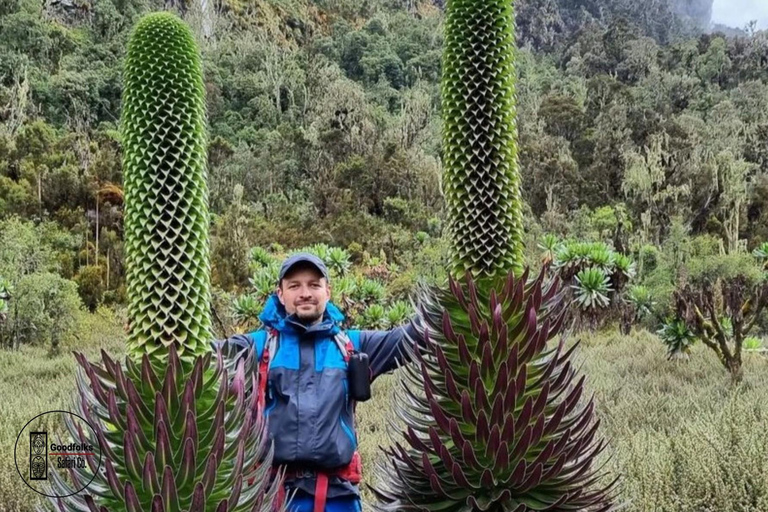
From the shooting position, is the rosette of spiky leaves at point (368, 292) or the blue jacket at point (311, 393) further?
the rosette of spiky leaves at point (368, 292)

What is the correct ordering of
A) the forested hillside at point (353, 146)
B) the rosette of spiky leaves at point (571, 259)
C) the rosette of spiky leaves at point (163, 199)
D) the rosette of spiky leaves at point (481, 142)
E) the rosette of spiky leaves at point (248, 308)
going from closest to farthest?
the rosette of spiky leaves at point (163, 199) → the rosette of spiky leaves at point (481, 142) → the rosette of spiky leaves at point (248, 308) → the rosette of spiky leaves at point (571, 259) → the forested hillside at point (353, 146)

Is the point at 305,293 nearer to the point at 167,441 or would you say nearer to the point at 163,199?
the point at 163,199

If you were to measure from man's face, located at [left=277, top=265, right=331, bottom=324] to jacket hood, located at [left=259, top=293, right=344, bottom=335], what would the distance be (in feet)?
0.13

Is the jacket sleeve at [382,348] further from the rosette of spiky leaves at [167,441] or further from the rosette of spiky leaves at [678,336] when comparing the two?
the rosette of spiky leaves at [678,336]

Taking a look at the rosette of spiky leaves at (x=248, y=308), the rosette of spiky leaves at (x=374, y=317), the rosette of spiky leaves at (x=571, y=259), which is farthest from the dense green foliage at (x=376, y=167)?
the rosette of spiky leaves at (x=571, y=259)

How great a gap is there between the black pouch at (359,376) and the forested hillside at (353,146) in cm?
1719

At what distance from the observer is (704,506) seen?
556 cm

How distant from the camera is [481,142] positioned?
274cm

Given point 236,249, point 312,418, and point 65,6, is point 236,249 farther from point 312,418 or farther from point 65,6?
point 65,6

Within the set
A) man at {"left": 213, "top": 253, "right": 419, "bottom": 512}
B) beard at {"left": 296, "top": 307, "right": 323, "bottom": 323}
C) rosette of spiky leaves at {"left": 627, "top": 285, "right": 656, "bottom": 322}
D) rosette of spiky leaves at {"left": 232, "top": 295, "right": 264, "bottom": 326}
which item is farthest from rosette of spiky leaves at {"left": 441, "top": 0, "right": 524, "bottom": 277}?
rosette of spiky leaves at {"left": 627, "top": 285, "right": 656, "bottom": 322}

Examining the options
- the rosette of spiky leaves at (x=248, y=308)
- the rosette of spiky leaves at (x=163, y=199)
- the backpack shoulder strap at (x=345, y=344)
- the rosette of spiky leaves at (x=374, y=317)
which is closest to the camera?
the rosette of spiky leaves at (x=163, y=199)

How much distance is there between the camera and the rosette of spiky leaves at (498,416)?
2502mm

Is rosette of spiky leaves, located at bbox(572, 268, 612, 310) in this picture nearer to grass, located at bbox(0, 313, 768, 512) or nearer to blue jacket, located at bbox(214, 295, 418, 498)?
grass, located at bbox(0, 313, 768, 512)

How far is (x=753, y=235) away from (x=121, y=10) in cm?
5760
